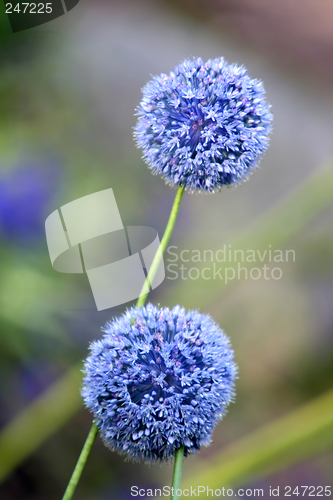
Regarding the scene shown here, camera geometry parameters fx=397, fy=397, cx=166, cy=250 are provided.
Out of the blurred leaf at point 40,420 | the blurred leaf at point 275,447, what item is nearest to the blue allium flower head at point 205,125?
the blurred leaf at point 40,420

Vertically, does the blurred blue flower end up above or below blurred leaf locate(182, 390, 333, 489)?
above

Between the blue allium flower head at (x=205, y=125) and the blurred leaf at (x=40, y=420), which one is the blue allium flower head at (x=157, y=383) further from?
the blurred leaf at (x=40, y=420)

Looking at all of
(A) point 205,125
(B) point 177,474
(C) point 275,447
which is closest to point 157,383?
(B) point 177,474

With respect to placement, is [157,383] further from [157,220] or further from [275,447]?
[275,447]

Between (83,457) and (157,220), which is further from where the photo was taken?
(157,220)

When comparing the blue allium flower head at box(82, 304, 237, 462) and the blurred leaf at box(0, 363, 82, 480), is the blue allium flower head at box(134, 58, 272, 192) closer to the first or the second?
the blue allium flower head at box(82, 304, 237, 462)

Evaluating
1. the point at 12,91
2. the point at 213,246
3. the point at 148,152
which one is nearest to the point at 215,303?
the point at 213,246

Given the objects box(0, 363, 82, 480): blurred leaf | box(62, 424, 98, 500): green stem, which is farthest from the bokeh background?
box(62, 424, 98, 500): green stem
